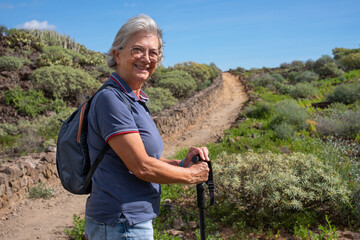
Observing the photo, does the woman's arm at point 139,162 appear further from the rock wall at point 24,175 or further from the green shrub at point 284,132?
the green shrub at point 284,132

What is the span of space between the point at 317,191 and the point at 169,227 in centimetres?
194

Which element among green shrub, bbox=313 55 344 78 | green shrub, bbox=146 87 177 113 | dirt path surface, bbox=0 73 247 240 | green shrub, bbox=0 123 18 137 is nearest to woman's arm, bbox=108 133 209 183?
dirt path surface, bbox=0 73 247 240

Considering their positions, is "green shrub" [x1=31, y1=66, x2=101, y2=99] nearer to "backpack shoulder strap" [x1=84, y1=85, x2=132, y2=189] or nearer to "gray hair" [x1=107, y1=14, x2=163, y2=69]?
"gray hair" [x1=107, y1=14, x2=163, y2=69]

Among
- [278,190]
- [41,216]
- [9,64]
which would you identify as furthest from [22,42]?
[278,190]

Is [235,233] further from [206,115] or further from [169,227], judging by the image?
[206,115]

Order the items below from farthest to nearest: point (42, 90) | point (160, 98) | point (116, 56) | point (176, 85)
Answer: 1. point (176, 85)
2. point (160, 98)
3. point (42, 90)
4. point (116, 56)

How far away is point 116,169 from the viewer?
162 centimetres

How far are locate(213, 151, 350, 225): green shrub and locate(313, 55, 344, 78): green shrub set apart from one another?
2213cm

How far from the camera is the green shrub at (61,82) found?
13.0m

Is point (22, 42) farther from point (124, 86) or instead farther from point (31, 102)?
point (124, 86)

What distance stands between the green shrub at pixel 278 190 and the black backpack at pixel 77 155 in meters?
2.60

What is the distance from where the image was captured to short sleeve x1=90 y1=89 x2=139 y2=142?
4.95 feet

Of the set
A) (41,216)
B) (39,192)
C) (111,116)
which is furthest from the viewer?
(39,192)

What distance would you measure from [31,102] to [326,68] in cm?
2269
